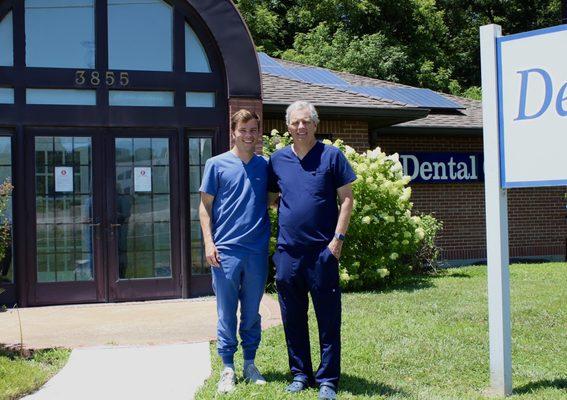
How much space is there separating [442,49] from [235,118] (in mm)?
26867

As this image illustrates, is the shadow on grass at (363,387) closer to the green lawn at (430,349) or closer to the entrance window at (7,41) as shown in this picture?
the green lawn at (430,349)

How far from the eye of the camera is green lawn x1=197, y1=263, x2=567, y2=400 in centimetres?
475

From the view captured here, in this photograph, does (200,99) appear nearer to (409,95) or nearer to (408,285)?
(408,285)

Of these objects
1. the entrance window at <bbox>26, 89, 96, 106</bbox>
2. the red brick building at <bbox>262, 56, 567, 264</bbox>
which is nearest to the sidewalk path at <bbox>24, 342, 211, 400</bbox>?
the entrance window at <bbox>26, 89, 96, 106</bbox>

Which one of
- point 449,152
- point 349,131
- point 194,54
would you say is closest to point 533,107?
point 194,54

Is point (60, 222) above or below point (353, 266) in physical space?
above

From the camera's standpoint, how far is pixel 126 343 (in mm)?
6316

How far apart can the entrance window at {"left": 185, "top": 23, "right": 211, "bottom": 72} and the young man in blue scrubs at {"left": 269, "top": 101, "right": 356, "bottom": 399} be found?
459 cm

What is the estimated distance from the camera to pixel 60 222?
8.37m

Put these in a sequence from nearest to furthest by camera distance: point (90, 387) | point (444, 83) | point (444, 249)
→ point (90, 387)
point (444, 249)
point (444, 83)

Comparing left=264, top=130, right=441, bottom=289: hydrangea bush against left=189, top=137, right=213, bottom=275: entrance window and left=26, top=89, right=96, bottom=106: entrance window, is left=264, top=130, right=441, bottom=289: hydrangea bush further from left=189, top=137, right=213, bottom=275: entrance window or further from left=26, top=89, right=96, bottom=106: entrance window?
left=26, top=89, right=96, bottom=106: entrance window

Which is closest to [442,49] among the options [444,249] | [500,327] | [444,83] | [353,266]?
[444,83]

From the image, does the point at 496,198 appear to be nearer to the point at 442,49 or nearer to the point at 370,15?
the point at 370,15

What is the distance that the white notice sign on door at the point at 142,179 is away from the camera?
8.57 m
